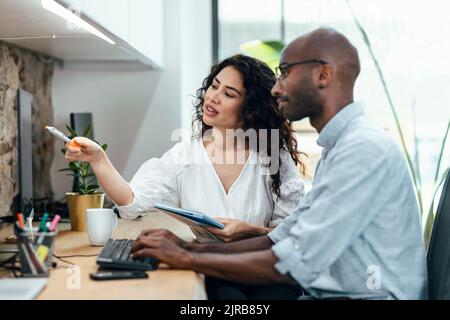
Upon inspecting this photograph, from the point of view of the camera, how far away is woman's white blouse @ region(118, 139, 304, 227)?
1987mm

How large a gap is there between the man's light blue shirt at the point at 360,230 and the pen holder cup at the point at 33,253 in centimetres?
50

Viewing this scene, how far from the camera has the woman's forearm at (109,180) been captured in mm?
1867

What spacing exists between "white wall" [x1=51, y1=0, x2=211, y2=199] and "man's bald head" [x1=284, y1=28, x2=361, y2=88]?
1.33 metres

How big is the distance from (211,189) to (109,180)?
34 centimetres

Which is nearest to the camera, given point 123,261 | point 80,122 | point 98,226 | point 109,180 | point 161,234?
point 123,261

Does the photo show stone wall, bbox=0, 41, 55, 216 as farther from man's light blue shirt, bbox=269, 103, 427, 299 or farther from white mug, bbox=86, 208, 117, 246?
man's light blue shirt, bbox=269, 103, 427, 299

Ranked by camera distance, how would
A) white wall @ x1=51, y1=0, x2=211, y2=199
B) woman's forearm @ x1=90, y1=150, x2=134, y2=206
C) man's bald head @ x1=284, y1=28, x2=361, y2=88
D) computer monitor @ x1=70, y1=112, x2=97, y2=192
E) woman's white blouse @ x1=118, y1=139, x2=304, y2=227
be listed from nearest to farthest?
1. man's bald head @ x1=284, y1=28, x2=361, y2=88
2. woman's forearm @ x1=90, y1=150, x2=134, y2=206
3. woman's white blouse @ x1=118, y1=139, x2=304, y2=227
4. computer monitor @ x1=70, y1=112, x2=97, y2=192
5. white wall @ x1=51, y1=0, x2=211, y2=199

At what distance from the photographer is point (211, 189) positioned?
6.61ft

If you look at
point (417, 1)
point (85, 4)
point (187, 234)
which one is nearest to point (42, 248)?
point (85, 4)

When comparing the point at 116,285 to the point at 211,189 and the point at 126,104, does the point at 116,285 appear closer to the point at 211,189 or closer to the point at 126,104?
the point at 211,189

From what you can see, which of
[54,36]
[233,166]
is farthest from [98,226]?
[54,36]

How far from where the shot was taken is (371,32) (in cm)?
319

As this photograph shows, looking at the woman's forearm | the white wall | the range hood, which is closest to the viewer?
the range hood

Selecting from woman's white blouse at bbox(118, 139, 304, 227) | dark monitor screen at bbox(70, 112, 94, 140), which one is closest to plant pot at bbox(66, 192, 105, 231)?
woman's white blouse at bbox(118, 139, 304, 227)
